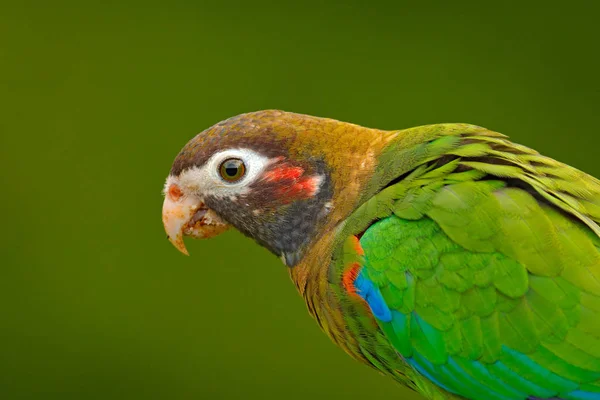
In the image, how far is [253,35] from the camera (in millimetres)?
3842

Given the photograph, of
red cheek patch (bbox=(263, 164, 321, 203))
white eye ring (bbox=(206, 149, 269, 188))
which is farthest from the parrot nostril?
red cheek patch (bbox=(263, 164, 321, 203))

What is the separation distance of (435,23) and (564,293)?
235 centimetres

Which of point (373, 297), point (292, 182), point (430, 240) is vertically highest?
point (292, 182)

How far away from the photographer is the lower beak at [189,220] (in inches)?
84.9

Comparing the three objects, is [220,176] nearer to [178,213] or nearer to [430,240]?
[178,213]

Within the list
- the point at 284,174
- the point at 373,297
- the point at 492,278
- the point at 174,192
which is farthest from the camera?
the point at 174,192

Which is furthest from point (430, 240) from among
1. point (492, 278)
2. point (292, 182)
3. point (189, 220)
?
point (189, 220)

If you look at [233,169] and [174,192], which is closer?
[233,169]

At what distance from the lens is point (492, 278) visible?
1.73 meters

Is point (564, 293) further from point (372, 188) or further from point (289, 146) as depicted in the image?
point (289, 146)

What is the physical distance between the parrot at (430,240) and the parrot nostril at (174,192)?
0.02 metres

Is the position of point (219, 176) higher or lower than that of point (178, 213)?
higher

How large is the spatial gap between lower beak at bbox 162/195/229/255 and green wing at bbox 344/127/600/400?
1.72 ft

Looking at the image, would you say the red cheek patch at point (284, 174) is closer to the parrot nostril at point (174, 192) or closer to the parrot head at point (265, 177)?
the parrot head at point (265, 177)
